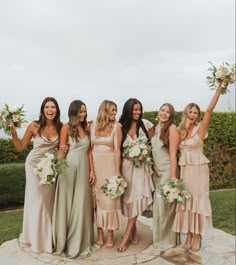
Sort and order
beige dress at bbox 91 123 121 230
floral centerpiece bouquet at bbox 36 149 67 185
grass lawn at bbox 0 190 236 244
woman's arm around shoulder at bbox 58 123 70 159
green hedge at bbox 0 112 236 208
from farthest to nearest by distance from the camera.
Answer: green hedge at bbox 0 112 236 208, grass lawn at bbox 0 190 236 244, beige dress at bbox 91 123 121 230, woman's arm around shoulder at bbox 58 123 70 159, floral centerpiece bouquet at bbox 36 149 67 185

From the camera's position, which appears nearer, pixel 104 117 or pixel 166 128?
pixel 104 117

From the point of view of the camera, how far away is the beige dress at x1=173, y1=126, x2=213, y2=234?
18.1 feet

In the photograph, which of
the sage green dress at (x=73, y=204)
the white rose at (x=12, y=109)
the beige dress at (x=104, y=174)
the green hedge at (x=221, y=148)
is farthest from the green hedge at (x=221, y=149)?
the white rose at (x=12, y=109)

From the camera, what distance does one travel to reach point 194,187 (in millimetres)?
5566

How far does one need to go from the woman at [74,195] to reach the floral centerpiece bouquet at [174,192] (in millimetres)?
1082

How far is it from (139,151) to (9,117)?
1.93m

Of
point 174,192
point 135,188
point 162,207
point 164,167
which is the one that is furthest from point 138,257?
point 164,167

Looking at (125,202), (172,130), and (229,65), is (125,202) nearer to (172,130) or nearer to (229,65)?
(172,130)

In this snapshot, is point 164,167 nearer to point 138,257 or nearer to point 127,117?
point 127,117

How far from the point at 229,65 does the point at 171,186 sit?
80.4 inches

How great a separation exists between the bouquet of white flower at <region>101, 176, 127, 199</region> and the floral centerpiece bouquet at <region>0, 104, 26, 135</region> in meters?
1.54

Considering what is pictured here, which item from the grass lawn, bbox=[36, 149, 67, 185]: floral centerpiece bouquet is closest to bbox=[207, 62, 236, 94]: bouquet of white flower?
bbox=[36, 149, 67, 185]: floral centerpiece bouquet

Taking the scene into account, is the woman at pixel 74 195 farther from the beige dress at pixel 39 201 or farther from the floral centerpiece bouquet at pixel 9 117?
the floral centerpiece bouquet at pixel 9 117

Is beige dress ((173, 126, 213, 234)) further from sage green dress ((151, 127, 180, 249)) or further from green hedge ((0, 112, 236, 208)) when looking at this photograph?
green hedge ((0, 112, 236, 208))
